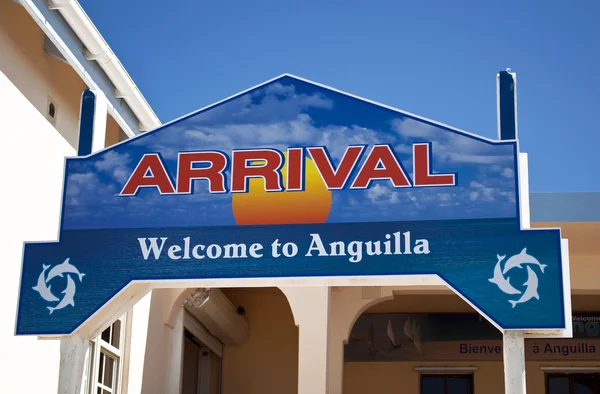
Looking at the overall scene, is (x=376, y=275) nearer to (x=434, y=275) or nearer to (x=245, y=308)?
(x=434, y=275)

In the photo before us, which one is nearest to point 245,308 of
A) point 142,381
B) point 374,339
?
point 374,339

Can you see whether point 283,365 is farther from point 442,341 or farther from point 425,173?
point 425,173

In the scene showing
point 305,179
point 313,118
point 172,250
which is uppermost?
point 313,118

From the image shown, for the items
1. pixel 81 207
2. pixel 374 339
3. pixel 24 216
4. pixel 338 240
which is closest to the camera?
pixel 338 240

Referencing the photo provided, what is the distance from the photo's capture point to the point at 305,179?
8305 mm

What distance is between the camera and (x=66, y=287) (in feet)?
27.1

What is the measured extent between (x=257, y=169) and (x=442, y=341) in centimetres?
1075

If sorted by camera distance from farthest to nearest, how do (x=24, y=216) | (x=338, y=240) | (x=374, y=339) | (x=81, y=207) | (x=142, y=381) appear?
1. (x=374, y=339)
2. (x=142, y=381)
3. (x=24, y=216)
4. (x=81, y=207)
5. (x=338, y=240)

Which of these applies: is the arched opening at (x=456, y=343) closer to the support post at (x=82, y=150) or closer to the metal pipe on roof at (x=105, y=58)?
the metal pipe on roof at (x=105, y=58)

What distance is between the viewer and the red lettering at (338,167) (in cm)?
823

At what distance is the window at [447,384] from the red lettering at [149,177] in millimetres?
11401

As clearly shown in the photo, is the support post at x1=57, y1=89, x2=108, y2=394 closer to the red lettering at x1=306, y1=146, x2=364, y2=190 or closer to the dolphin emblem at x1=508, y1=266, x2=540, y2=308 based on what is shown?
the red lettering at x1=306, y1=146, x2=364, y2=190

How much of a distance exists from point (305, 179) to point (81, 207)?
6.20ft

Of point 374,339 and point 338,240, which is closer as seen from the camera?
point 338,240
